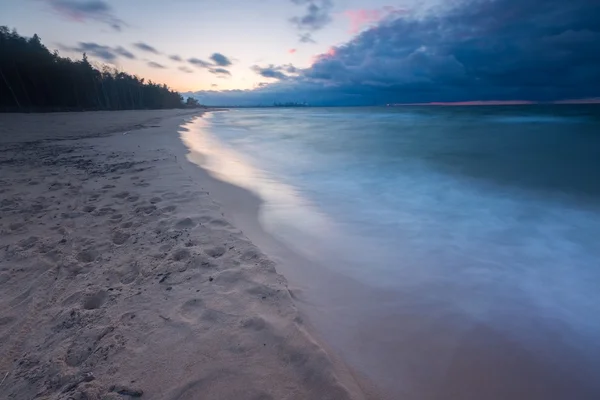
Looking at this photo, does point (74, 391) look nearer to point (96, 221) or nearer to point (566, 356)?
point (96, 221)

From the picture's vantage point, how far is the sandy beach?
1.60 meters

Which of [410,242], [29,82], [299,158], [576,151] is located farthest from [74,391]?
[29,82]

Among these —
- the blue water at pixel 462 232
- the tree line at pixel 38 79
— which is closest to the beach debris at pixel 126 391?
the blue water at pixel 462 232

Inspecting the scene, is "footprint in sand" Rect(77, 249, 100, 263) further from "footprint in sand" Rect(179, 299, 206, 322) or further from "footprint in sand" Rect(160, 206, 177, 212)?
"footprint in sand" Rect(179, 299, 206, 322)

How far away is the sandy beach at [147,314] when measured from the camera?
63.0 inches

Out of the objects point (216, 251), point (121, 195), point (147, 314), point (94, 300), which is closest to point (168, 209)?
point (121, 195)

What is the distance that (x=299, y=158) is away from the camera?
11.6 meters

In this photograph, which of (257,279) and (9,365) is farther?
(257,279)

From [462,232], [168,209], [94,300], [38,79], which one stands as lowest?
[462,232]

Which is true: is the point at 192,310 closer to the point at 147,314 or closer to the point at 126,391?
the point at 147,314

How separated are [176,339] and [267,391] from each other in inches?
29.4

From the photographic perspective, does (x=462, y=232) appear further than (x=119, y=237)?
Yes

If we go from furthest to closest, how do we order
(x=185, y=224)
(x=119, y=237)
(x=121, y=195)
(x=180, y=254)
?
(x=121, y=195)
(x=185, y=224)
(x=119, y=237)
(x=180, y=254)

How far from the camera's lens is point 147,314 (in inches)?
82.5
